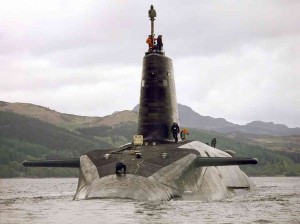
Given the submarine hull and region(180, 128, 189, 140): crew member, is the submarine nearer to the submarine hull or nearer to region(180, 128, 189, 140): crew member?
the submarine hull

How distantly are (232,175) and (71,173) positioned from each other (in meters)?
151

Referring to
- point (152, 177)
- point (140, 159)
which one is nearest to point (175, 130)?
point (140, 159)

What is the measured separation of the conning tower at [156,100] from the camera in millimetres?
34406

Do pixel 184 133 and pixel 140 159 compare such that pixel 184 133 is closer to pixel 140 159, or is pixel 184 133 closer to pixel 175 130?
pixel 175 130

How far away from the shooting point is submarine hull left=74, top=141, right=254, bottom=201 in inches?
949

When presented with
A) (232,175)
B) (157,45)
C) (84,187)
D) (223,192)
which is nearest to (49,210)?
(84,187)

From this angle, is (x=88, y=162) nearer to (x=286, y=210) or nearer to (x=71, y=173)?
(x=286, y=210)

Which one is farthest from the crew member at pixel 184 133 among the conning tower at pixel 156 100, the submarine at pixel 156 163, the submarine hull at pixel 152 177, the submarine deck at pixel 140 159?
the submarine deck at pixel 140 159

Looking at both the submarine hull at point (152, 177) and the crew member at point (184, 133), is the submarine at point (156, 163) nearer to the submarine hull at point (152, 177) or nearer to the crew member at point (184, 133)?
the submarine hull at point (152, 177)

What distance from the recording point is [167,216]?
62.1ft

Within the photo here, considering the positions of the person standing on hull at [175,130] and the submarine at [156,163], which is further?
the person standing on hull at [175,130]

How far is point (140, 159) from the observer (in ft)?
91.1

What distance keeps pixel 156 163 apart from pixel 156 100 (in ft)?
27.0

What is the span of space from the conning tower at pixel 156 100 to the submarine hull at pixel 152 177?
2.26 meters
